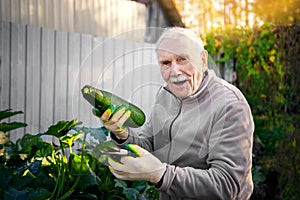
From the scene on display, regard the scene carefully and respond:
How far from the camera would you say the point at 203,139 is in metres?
1.47

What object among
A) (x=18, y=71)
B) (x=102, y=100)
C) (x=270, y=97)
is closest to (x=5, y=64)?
(x=18, y=71)

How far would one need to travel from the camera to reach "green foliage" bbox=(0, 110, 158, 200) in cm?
198

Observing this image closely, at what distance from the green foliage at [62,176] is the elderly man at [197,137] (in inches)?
17.3

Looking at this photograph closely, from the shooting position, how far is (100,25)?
5.20 metres

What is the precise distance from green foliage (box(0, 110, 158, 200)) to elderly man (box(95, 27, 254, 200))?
44 centimetres

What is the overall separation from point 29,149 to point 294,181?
9.69ft

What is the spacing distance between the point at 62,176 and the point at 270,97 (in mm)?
3522

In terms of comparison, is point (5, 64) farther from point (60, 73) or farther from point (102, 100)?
point (102, 100)

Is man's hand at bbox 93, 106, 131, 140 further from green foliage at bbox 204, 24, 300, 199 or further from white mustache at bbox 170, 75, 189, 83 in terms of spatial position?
green foliage at bbox 204, 24, 300, 199

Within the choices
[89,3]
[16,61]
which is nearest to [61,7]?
[89,3]

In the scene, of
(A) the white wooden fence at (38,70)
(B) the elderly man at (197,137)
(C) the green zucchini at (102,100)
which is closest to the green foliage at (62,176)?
(B) the elderly man at (197,137)

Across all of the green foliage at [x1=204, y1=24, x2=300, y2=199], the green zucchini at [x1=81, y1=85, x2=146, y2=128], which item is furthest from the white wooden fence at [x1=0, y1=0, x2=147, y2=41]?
the green zucchini at [x1=81, y1=85, x2=146, y2=128]

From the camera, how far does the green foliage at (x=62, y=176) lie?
1981 millimetres

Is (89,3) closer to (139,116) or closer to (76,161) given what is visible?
(76,161)
